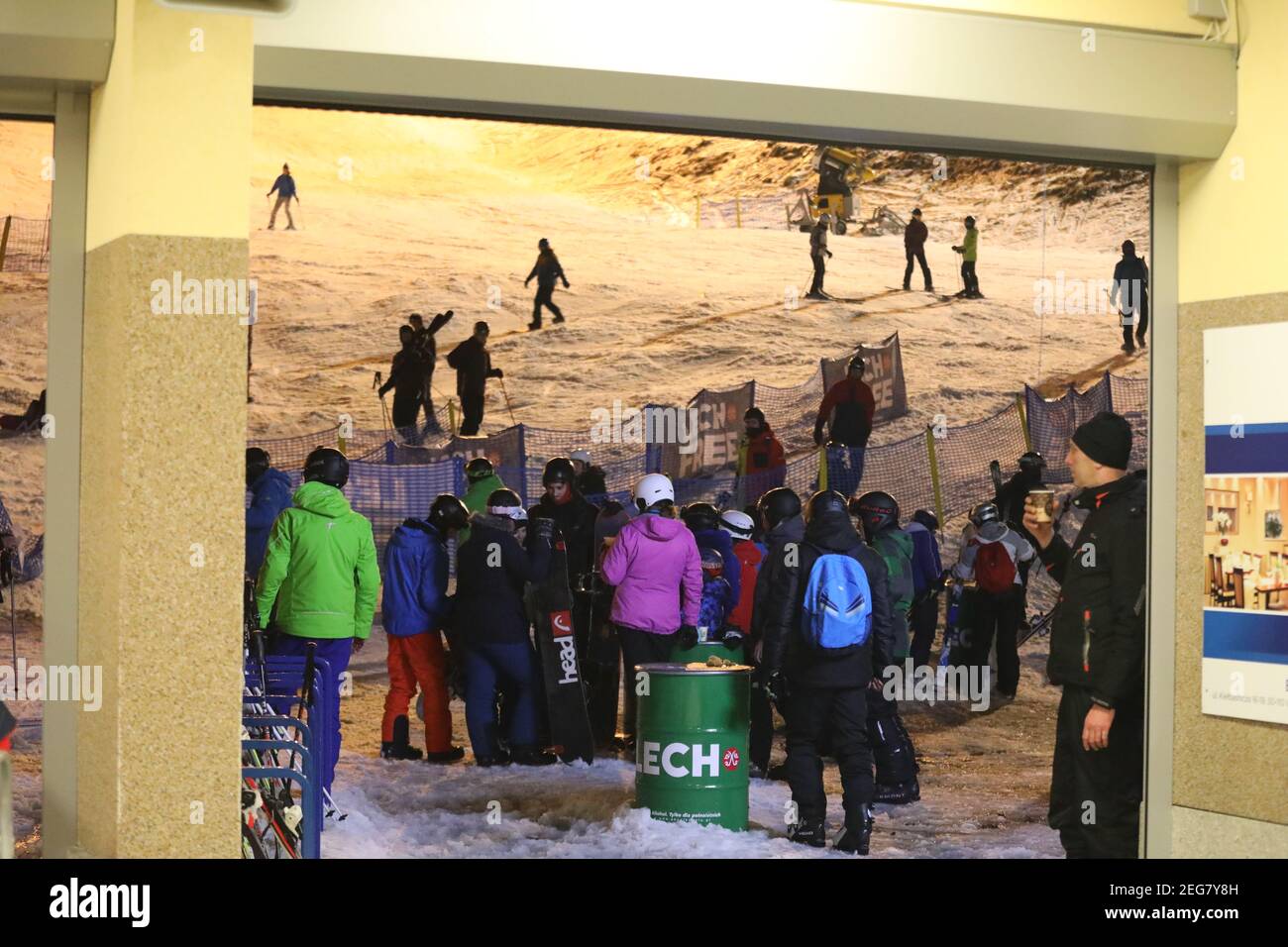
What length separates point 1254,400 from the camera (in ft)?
20.6

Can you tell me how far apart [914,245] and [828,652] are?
1229 cm

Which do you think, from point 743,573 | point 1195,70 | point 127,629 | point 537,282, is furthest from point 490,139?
point 127,629

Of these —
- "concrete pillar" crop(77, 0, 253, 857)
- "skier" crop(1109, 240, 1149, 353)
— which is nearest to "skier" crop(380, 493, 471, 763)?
"concrete pillar" crop(77, 0, 253, 857)

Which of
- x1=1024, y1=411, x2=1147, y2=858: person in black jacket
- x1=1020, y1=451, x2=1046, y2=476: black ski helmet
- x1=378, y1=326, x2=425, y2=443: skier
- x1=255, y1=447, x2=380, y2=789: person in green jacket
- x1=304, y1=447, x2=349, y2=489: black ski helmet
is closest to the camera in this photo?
x1=1024, y1=411, x2=1147, y2=858: person in black jacket

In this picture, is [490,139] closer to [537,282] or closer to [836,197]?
[537,282]

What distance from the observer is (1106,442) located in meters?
6.77

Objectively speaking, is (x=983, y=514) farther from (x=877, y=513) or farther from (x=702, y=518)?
(x=702, y=518)

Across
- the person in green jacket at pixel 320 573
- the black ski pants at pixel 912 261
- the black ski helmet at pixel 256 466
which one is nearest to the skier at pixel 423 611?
the person in green jacket at pixel 320 573

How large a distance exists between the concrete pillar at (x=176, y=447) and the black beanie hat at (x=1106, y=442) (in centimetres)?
382

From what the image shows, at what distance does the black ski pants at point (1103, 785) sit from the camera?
21.9ft

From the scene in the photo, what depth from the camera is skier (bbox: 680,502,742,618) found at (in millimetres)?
9297

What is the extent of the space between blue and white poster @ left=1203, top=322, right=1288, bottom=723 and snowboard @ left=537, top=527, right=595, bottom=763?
3.87m

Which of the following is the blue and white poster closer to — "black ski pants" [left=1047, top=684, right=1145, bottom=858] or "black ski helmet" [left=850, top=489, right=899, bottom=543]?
"black ski pants" [left=1047, top=684, right=1145, bottom=858]
